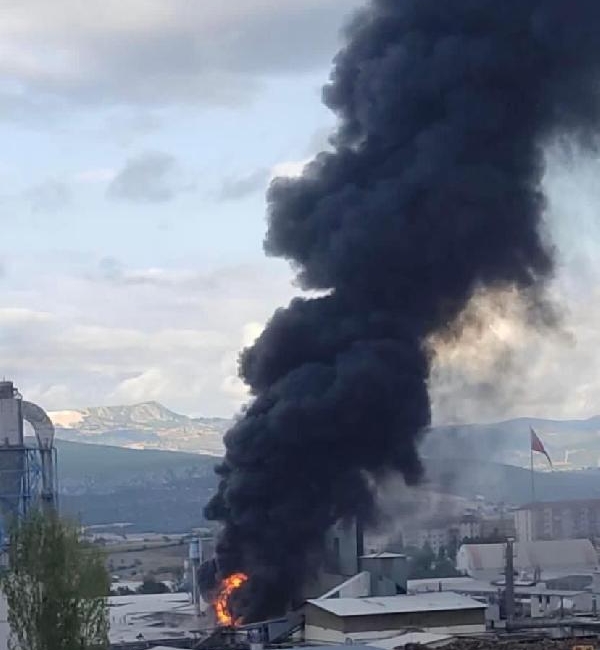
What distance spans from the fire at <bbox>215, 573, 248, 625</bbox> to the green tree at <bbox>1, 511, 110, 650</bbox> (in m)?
19.3

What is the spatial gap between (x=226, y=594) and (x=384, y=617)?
834 cm

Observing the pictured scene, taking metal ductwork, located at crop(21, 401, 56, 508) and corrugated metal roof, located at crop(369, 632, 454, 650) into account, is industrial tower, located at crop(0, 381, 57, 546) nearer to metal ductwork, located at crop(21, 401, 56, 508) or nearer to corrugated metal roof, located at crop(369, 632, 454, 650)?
metal ductwork, located at crop(21, 401, 56, 508)

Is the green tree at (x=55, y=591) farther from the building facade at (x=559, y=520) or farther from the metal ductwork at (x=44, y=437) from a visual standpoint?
the building facade at (x=559, y=520)

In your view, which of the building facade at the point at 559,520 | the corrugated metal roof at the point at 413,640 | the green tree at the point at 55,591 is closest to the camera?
the green tree at the point at 55,591

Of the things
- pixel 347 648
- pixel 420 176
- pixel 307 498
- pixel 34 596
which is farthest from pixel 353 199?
pixel 34 596

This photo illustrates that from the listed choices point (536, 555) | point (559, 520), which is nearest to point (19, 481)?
point (536, 555)

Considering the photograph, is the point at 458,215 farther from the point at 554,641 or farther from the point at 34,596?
the point at 34,596

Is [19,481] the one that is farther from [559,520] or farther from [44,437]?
[559,520]

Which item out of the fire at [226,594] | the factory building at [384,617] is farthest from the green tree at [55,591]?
the fire at [226,594]

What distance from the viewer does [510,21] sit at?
57875mm

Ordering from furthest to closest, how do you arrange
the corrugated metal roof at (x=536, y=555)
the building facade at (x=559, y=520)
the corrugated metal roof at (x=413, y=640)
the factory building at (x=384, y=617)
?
the building facade at (x=559, y=520), the corrugated metal roof at (x=536, y=555), the factory building at (x=384, y=617), the corrugated metal roof at (x=413, y=640)

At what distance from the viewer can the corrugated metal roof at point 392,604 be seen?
156ft

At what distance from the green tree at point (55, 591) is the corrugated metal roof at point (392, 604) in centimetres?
1460

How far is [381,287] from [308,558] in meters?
10.5
